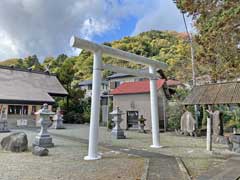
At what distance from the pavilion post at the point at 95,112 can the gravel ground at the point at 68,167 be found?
381mm

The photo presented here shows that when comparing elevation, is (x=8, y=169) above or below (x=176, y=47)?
below

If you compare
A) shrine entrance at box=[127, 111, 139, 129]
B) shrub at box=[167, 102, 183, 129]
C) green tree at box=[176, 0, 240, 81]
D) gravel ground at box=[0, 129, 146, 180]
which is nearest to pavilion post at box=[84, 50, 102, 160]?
gravel ground at box=[0, 129, 146, 180]

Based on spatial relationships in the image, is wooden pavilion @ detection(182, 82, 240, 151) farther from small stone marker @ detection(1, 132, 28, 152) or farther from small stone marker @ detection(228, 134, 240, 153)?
small stone marker @ detection(1, 132, 28, 152)

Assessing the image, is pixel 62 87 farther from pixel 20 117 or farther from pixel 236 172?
A: pixel 236 172

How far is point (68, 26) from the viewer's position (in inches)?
678

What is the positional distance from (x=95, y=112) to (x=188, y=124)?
30.7 ft

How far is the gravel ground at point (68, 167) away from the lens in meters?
5.52

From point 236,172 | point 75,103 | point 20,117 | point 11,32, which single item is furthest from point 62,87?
point 236,172

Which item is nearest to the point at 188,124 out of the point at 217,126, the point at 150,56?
the point at 217,126

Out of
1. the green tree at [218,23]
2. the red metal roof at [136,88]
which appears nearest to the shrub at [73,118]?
the red metal roof at [136,88]

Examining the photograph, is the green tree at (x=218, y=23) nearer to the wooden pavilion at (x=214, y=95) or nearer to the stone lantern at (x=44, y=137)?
the wooden pavilion at (x=214, y=95)

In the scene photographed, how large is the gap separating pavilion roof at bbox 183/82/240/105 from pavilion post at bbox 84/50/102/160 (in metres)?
4.20

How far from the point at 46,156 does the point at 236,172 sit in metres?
5.88

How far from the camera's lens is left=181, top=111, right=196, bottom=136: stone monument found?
1532cm
